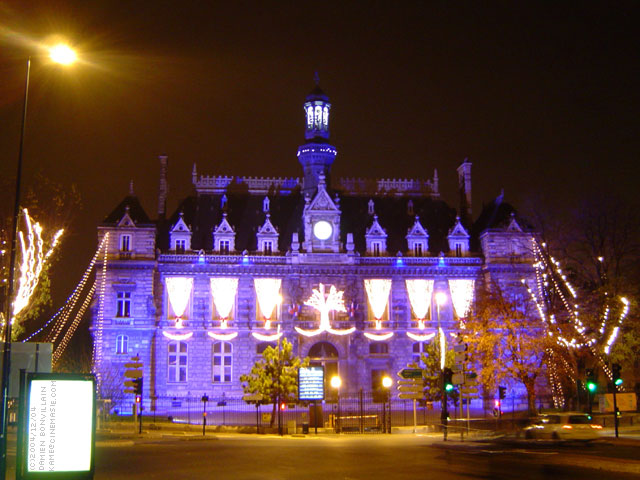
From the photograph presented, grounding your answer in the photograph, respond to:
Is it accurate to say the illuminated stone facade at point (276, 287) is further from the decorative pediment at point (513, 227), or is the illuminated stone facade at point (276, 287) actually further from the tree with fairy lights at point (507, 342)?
the tree with fairy lights at point (507, 342)

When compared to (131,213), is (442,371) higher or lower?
lower

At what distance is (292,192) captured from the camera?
7088cm

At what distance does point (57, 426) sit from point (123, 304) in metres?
46.7

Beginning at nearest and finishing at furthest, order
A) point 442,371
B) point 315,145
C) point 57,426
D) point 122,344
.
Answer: point 57,426 < point 442,371 < point 122,344 < point 315,145

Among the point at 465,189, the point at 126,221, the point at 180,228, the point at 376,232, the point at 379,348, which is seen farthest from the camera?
the point at 465,189

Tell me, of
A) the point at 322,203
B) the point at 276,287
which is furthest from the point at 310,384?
the point at 322,203

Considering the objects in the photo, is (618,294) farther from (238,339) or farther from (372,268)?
(238,339)

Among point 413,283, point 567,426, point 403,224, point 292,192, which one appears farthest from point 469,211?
point 567,426

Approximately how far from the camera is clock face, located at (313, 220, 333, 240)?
63219 millimetres

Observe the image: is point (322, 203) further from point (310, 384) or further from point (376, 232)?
point (310, 384)

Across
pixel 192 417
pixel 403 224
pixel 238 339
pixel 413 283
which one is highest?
pixel 403 224

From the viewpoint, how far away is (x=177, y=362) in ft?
199

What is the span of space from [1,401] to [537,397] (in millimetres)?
49139

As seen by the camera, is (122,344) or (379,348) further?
(379,348)
